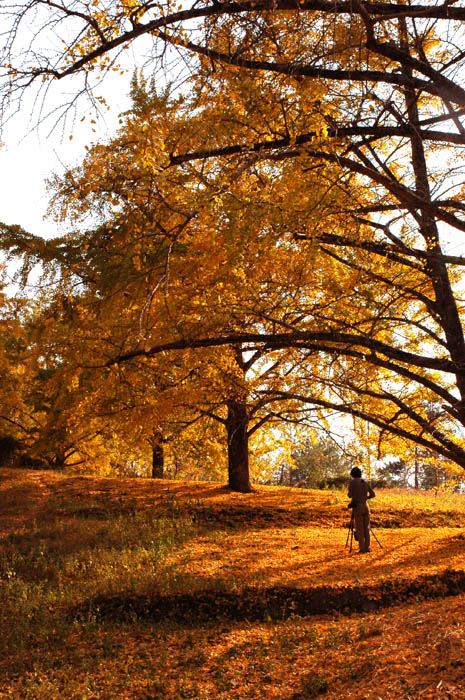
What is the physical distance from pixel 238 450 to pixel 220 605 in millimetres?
7572

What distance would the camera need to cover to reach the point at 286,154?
5.35 m

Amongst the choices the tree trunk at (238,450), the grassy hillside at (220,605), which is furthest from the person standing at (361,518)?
the tree trunk at (238,450)

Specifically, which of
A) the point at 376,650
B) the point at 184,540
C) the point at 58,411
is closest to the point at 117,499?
the point at 58,411

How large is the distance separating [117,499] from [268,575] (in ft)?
→ 20.7

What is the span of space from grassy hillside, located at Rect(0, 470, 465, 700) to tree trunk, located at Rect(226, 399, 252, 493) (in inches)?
96.6

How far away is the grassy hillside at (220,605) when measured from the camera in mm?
4918

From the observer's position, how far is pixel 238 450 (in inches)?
573

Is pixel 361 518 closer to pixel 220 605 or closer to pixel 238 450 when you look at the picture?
pixel 220 605

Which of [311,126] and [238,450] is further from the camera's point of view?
[238,450]

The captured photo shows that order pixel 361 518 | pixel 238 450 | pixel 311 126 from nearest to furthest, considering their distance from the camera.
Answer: pixel 311 126
pixel 361 518
pixel 238 450

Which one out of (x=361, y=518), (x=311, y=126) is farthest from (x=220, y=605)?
(x=311, y=126)

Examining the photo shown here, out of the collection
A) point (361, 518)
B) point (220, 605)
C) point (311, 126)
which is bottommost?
point (220, 605)

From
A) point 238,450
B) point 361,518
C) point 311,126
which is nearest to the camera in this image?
point 311,126

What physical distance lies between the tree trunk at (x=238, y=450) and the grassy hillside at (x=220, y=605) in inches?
96.6
